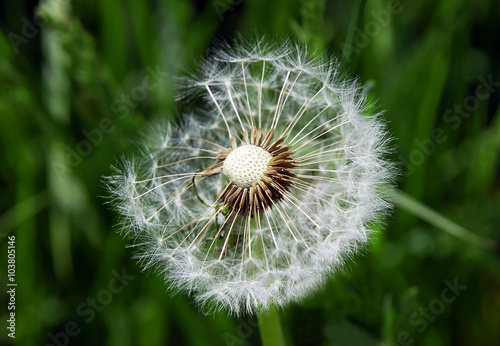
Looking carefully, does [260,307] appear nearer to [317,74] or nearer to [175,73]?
[317,74]

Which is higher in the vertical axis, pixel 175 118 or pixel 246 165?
pixel 175 118

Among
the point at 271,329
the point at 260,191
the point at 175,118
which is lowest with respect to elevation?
the point at 271,329

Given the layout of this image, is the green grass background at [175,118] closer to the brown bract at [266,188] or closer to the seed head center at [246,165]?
the brown bract at [266,188]

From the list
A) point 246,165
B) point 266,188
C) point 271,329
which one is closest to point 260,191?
point 266,188

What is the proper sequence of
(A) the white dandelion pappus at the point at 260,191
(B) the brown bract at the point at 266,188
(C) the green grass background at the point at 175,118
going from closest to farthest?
1. (A) the white dandelion pappus at the point at 260,191
2. (B) the brown bract at the point at 266,188
3. (C) the green grass background at the point at 175,118

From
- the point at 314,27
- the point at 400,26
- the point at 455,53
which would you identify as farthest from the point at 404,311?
the point at 400,26

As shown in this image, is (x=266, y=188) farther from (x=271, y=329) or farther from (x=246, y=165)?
(x=271, y=329)

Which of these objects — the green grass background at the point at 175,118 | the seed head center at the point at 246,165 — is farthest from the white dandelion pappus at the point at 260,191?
the green grass background at the point at 175,118
